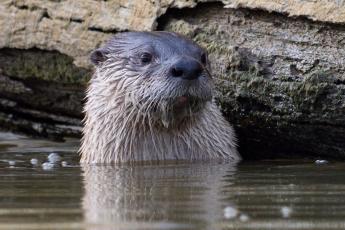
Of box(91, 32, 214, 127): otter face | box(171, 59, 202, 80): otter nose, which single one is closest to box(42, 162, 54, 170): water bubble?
box(91, 32, 214, 127): otter face

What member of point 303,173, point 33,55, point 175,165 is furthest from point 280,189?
point 33,55

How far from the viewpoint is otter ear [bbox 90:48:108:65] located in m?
5.25

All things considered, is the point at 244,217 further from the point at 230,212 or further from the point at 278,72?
the point at 278,72

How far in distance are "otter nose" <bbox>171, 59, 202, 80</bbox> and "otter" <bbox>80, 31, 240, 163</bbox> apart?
0.06 ft

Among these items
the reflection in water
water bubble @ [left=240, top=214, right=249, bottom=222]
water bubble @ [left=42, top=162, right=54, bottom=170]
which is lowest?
water bubble @ [left=42, top=162, right=54, bottom=170]

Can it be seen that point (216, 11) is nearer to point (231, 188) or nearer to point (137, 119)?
point (137, 119)

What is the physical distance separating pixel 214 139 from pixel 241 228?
9.01 ft

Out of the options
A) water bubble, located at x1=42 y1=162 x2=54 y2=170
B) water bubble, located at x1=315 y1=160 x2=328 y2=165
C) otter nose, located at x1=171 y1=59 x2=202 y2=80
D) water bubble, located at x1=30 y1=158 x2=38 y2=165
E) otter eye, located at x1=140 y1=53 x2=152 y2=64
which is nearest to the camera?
otter nose, located at x1=171 y1=59 x2=202 y2=80

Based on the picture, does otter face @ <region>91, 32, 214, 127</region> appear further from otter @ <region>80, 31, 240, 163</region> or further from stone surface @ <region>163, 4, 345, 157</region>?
stone surface @ <region>163, 4, 345, 157</region>

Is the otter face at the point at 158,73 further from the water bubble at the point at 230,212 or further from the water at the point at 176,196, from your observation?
the water bubble at the point at 230,212

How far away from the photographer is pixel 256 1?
4781mm

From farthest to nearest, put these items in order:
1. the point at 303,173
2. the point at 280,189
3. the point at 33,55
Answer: the point at 33,55 < the point at 303,173 < the point at 280,189

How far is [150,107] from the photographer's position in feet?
15.8

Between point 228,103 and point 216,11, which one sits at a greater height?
point 216,11
